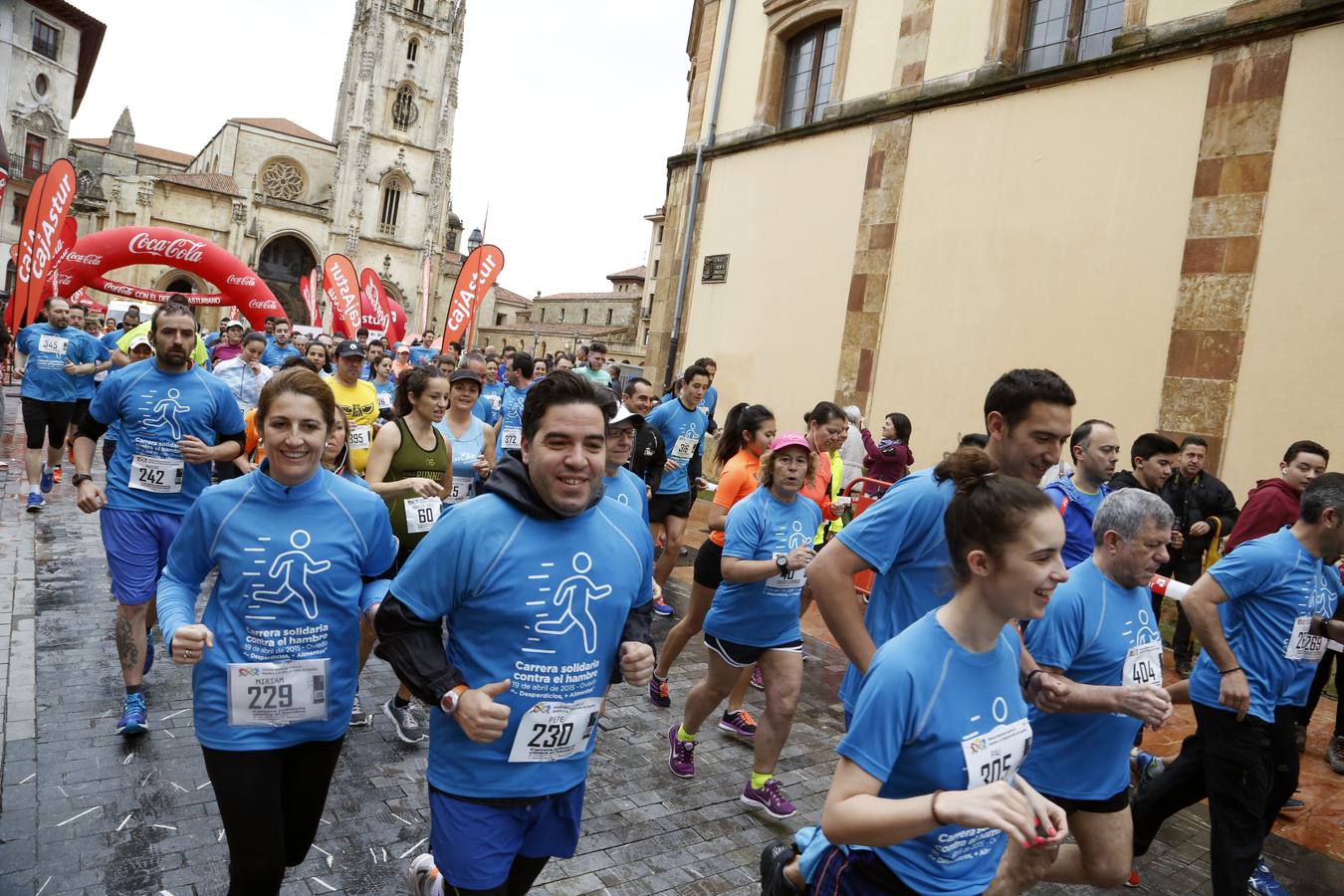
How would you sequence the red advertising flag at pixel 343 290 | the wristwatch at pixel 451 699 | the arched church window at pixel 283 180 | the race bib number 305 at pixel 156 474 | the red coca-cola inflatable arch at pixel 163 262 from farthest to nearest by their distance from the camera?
the arched church window at pixel 283 180 < the red advertising flag at pixel 343 290 < the red coca-cola inflatable arch at pixel 163 262 < the race bib number 305 at pixel 156 474 < the wristwatch at pixel 451 699

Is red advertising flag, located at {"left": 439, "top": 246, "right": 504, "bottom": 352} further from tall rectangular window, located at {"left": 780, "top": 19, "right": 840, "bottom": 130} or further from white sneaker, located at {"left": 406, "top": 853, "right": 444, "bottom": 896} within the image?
white sneaker, located at {"left": 406, "top": 853, "right": 444, "bottom": 896}

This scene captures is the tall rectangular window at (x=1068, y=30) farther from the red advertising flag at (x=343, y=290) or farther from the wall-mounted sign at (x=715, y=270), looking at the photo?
the red advertising flag at (x=343, y=290)

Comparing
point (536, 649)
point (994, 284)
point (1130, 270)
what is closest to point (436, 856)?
point (536, 649)

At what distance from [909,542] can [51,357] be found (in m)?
9.73

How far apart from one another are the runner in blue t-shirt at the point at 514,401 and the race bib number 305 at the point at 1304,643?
7.27m

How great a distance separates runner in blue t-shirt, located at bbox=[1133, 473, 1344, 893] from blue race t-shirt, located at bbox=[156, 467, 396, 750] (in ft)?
10.9

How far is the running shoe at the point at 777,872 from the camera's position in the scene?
270cm

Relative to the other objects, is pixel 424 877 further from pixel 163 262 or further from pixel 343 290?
pixel 343 290

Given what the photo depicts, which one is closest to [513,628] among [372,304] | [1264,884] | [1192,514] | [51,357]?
[1264,884]

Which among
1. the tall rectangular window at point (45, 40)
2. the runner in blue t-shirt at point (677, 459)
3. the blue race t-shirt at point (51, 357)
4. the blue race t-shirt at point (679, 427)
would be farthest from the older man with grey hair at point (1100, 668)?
the tall rectangular window at point (45, 40)

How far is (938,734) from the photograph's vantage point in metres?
2.06

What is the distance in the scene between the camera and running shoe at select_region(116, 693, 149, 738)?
448 cm

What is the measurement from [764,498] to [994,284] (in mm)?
7714

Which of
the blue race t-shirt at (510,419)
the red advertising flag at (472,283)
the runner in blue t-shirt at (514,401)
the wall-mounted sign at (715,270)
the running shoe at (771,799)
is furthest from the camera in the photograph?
the red advertising flag at (472,283)
